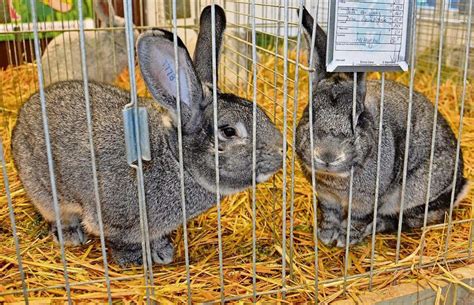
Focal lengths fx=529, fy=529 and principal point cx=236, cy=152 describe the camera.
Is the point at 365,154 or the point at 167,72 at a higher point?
the point at 167,72

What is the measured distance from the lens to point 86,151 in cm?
234

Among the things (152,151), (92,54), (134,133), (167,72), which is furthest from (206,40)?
(92,54)

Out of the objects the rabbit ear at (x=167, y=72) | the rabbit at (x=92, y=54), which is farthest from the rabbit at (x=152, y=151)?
the rabbit at (x=92, y=54)

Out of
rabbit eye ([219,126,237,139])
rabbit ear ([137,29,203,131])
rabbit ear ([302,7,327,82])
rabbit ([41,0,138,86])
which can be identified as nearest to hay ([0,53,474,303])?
rabbit ear ([302,7,327,82])

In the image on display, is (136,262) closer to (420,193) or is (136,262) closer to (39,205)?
(39,205)

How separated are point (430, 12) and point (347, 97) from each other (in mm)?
3686

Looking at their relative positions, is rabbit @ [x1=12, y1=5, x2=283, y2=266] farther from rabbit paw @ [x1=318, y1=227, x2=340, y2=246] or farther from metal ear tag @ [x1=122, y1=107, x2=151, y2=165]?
rabbit paw @ [x1=318, y1=227, x2=340, y2=246]

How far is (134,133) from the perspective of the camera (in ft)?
5.93

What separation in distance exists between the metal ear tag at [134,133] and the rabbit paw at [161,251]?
719mm

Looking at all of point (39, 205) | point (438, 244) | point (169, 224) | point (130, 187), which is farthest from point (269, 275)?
point (39, 205)

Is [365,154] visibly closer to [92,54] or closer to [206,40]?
[206,40]

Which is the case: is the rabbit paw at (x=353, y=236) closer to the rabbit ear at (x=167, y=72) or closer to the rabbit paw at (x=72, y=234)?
the rabbit ear at (x=167, y=72)

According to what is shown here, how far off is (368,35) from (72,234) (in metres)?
1.71

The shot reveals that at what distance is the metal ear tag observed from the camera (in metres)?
1.78
